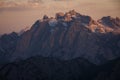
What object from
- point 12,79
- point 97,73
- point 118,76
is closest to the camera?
point 118,76

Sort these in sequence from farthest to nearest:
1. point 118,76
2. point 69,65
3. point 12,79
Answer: point 69,65
point 12,79
point 118,76

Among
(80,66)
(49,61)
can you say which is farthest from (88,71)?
(49,61)

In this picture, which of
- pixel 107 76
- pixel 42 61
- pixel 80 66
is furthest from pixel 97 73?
pixel 42 61

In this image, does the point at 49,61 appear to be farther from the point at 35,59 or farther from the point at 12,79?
the point at 12,79

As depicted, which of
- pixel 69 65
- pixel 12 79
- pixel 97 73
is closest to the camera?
pixel 97 73

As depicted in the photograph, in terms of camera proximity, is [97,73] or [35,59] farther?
[35,59]

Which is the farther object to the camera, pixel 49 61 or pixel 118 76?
pixel 49 61

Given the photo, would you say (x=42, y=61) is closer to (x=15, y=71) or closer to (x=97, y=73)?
(x=15, y=71)

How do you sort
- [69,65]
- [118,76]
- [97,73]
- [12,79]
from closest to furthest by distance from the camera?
[118,76]
[97,73]
[12,79]
[69,65]
